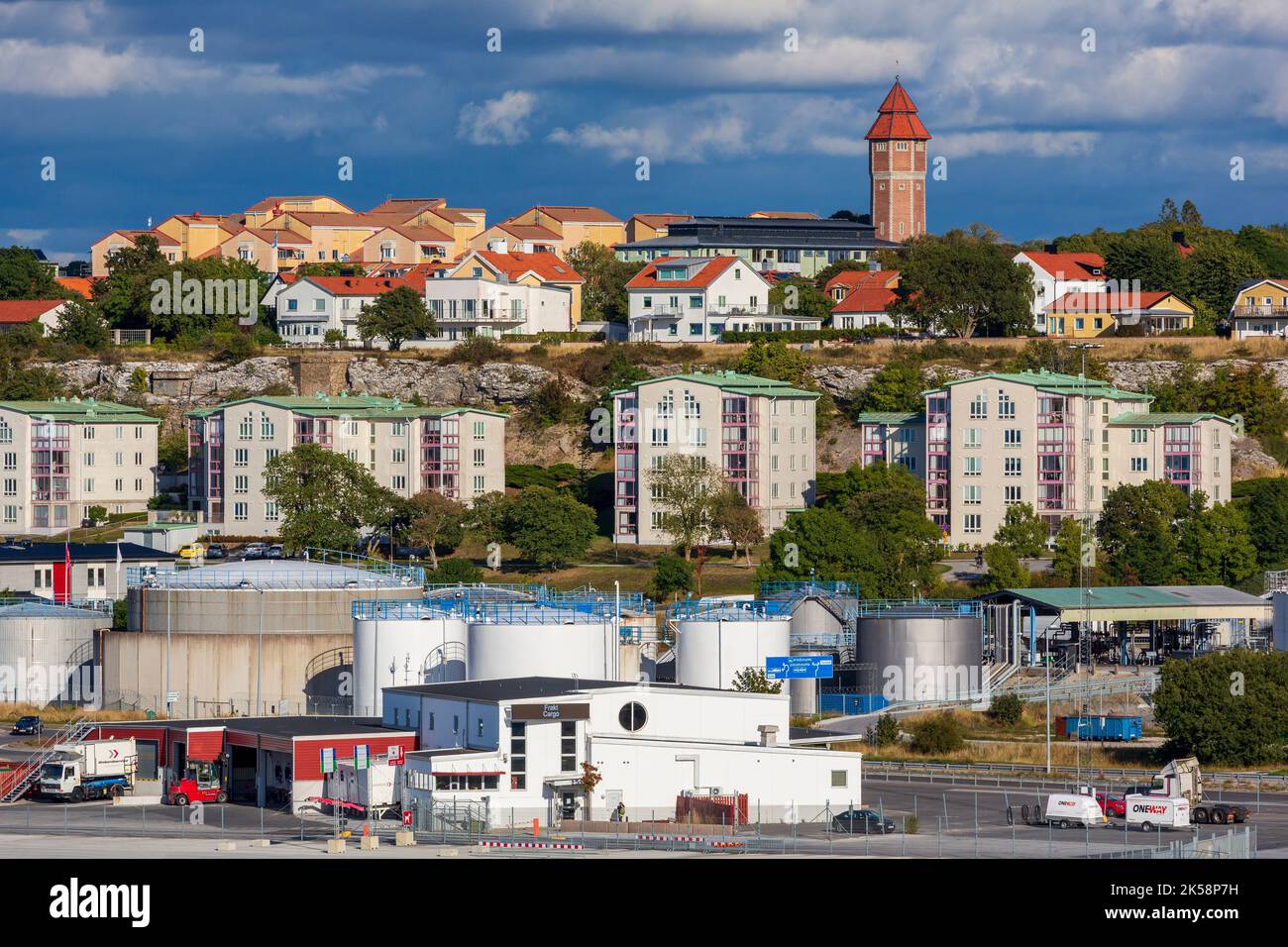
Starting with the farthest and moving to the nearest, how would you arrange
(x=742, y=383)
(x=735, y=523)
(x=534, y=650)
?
(x=742, y=383)
(x=735, y=523)
(x=534, y=650)

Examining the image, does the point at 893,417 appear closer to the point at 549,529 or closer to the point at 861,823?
the point at 549,529

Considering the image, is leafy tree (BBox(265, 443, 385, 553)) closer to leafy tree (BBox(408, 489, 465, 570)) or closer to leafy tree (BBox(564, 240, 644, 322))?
leafy tree (BBox(408, 489, 465, 570))

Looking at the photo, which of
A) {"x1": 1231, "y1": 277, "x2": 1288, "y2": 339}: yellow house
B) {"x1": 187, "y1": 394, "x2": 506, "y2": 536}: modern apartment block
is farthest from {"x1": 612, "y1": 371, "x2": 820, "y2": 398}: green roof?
{"x1": 1231, "y1": 277, "x2": 1288, "y2": 339}: yellow house

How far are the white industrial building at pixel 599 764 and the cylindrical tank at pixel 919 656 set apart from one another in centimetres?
2340

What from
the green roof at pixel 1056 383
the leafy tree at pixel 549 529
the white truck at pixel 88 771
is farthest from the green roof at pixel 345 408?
the white truck at pixel 88 771

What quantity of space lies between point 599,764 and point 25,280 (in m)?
130

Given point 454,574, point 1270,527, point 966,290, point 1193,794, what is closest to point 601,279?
point 966,290

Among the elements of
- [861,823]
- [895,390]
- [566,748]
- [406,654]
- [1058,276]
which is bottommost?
[861,823]

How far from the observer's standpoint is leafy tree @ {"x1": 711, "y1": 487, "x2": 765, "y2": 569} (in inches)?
4668

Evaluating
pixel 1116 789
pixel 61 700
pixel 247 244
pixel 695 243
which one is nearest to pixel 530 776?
pixel 1116 789

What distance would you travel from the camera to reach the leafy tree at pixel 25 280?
177250 mm

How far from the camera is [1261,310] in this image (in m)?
148

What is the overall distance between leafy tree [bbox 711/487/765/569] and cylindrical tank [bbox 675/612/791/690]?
128ft

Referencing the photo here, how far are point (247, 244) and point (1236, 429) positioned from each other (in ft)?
292
